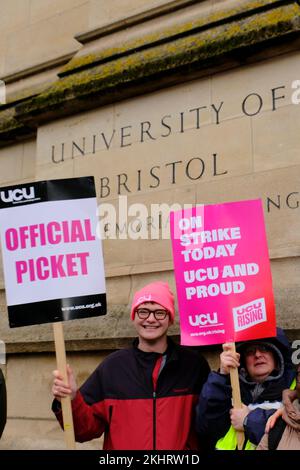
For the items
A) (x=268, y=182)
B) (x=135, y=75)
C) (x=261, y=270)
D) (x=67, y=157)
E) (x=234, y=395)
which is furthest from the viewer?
(x=67, y=157)

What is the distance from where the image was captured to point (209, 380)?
3521 mm

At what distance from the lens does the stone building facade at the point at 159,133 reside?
16.3ft

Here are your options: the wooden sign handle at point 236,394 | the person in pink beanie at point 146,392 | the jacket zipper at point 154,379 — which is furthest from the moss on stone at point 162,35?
the wooden sign handle at point 236,394

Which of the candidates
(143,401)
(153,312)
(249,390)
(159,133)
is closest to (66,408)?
(143,401)

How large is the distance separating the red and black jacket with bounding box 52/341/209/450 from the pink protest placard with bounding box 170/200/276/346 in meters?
0.25

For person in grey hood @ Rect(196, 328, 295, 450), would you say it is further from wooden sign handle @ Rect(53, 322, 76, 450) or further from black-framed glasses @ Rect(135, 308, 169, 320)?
wooden sign handle @ Rect(53, 322, 76, 450)

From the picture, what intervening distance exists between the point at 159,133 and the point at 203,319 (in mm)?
2369

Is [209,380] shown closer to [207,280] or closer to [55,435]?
[207,280]

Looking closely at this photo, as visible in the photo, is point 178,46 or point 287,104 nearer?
point 287,104

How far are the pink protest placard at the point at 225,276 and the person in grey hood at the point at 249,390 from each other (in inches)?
5.2

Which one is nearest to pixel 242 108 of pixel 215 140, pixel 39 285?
pixel 215 140

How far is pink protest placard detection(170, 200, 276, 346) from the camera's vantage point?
3.59 meters

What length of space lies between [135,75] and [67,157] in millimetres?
991

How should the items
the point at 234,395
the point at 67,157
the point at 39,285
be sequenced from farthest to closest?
1. the point at 67,157
2. the point at 39,285
3. the point at 234,395
